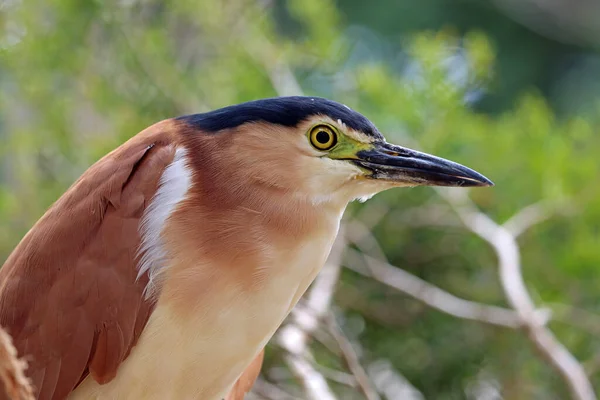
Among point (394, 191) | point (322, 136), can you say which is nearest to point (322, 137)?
Result: point (322, 136)

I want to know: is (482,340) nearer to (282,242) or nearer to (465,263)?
(465,263)

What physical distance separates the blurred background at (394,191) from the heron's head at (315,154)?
0.62 meters

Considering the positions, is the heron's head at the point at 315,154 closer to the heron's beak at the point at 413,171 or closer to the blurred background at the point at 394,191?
the heron's beak at the point at 413,171

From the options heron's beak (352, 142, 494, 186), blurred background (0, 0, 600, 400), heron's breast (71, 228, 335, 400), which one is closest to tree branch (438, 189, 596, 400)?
Result: blurred background (0, 0, 600, 400)

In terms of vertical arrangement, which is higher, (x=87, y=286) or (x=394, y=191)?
(x=394, y=191)

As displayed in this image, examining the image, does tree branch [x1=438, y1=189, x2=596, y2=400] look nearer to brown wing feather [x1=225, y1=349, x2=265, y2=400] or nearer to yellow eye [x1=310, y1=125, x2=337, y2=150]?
brown wing feather [x1=225, y1=349, x2=265, y2=400]

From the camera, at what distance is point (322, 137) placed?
1079 millimetres

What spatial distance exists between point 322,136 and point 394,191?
43.6 inches

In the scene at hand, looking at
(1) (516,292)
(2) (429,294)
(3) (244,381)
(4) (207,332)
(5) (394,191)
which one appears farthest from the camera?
(5) (394,191)

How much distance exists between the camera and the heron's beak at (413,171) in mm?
1090

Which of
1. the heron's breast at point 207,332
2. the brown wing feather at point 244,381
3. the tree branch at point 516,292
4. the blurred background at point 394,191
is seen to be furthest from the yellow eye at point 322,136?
the tree branch at point 516,292

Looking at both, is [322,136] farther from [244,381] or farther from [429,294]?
[429,294]

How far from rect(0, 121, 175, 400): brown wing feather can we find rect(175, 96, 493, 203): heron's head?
0.35ft

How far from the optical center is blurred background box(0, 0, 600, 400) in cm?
192
